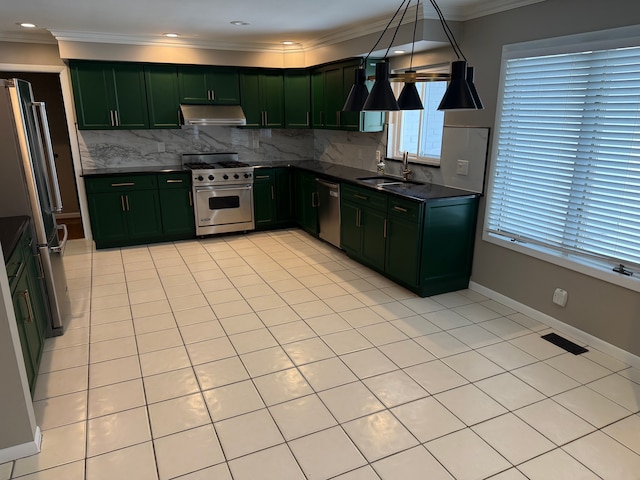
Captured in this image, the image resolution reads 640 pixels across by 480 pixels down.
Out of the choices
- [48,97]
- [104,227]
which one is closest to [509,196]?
[104,227]

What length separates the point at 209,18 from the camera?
4.14 m

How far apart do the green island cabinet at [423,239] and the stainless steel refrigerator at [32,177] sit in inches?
106

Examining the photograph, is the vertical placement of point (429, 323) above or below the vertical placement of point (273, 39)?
below

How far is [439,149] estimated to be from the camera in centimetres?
438

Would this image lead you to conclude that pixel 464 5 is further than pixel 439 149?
No

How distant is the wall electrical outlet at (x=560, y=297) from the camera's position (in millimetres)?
3217

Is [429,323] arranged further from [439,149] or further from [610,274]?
[439,149]

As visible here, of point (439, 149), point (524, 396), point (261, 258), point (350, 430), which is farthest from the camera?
point (261, 258)

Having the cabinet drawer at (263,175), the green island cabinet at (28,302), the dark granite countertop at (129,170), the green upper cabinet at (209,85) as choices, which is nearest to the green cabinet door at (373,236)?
the cabinet drawer at (263,175)

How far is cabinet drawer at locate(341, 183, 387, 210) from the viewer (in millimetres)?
4121

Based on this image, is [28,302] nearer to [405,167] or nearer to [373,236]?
[373,236]

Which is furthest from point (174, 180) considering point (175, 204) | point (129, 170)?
point (129, 170)

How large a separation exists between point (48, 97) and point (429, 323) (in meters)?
6.12

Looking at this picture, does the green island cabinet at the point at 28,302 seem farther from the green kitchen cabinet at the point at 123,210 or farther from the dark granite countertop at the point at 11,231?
the green kitchen cabinet at the point at 123,210
